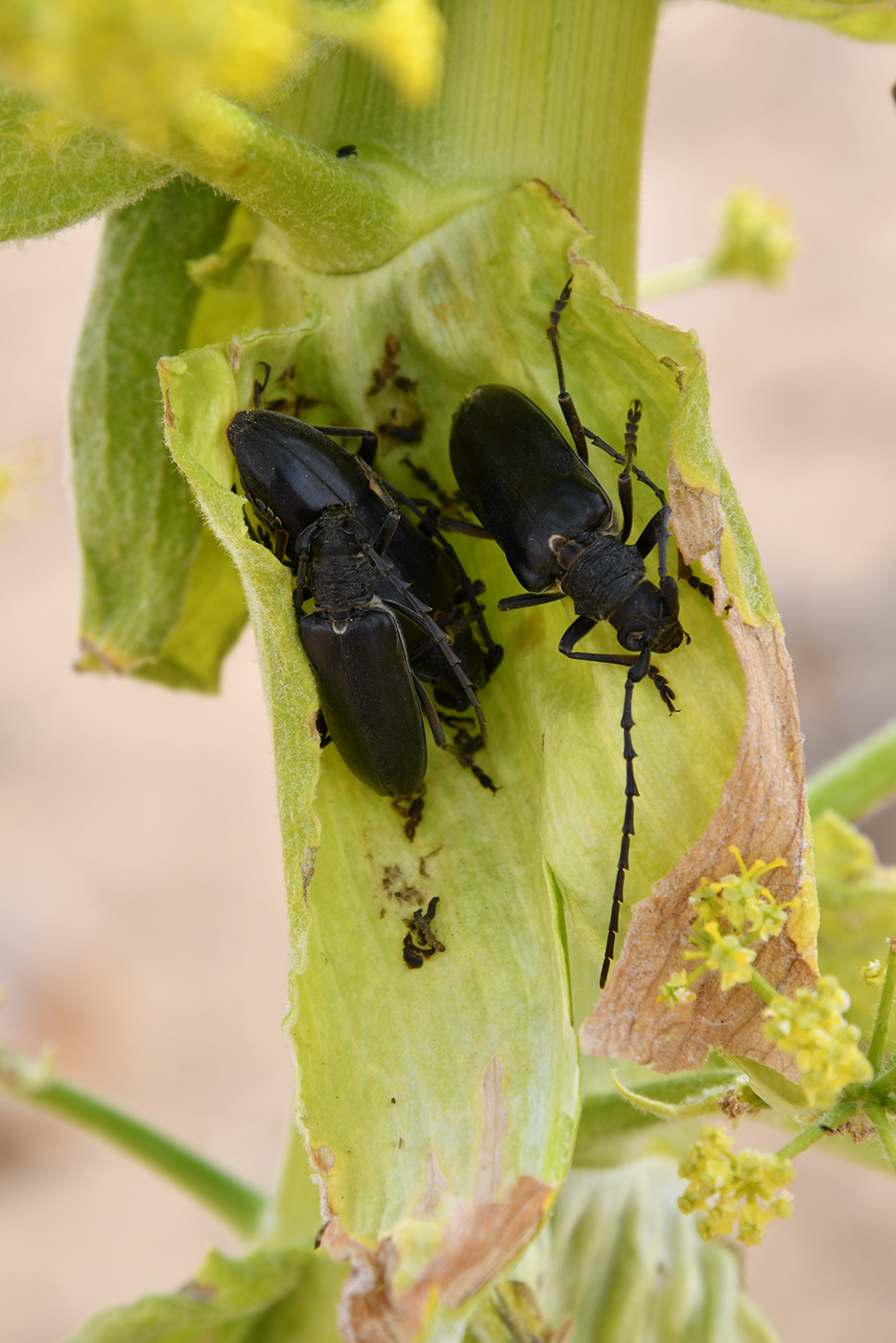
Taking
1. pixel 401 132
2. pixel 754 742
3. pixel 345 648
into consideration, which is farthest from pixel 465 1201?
pixel 401 132

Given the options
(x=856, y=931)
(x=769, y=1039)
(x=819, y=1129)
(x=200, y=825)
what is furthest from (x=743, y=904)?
(x=200, y=825)

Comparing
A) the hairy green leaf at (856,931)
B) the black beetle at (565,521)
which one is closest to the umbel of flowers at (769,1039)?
the black beetle at (565,521)

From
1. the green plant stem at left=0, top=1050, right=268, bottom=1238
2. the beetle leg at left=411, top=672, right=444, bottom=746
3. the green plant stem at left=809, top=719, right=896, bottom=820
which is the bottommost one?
the green plant stem at left=0, top=1050, right=268, bottom=1238

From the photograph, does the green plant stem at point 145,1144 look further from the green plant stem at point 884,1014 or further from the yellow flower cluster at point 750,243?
the yellow flower cluster at point 750,243

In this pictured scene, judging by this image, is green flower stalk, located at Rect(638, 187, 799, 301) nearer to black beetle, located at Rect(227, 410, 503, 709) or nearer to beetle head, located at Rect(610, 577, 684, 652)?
black beetle, located at Rect(227, 410, 503, 709)

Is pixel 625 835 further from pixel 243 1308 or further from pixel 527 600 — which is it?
pixel 243 1308

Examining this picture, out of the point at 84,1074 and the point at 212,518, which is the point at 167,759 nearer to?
the point at 84,1074

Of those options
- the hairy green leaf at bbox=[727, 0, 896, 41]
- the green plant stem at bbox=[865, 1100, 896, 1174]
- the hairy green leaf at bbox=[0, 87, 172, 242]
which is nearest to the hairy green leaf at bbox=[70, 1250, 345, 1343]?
the green plant stem at bbox=[865, 1100, 896, 1174]
